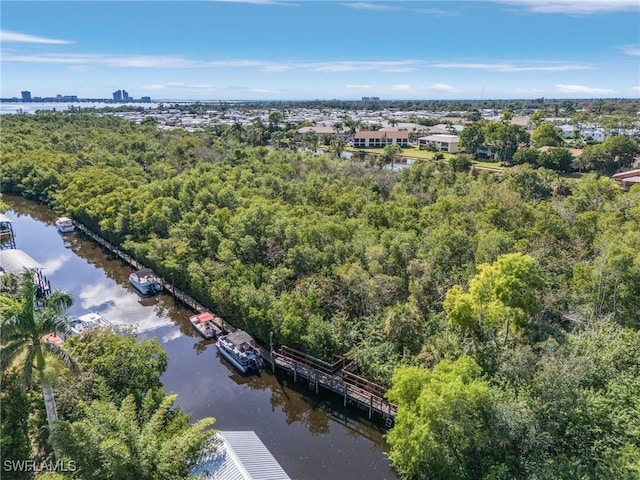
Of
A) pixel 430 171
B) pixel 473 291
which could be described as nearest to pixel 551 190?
pixel 430 171

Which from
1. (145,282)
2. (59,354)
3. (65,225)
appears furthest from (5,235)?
(59,354)

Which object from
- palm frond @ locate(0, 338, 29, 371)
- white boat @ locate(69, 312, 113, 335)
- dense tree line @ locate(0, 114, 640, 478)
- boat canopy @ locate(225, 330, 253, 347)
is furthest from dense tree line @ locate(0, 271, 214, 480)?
white boat @ locate(69, 312, 113, 335)

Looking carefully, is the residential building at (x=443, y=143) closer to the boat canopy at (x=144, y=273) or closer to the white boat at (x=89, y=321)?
the boat canopy at (x=144, y=273)

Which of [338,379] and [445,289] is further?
[445,289]

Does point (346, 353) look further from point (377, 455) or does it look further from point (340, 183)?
point (340, 183)

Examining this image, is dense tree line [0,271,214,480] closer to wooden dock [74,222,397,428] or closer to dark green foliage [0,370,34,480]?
dark green foliage [0,370,34,480]

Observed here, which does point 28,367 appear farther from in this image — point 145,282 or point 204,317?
point 145,282

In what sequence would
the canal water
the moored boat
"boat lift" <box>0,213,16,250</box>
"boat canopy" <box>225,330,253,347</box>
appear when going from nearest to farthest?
1. the canal water
2. "boat canopy" <box>225,330,253,347</box>
3. the moored boat
4. "boat lift" <box>0,213,16,250</box>
